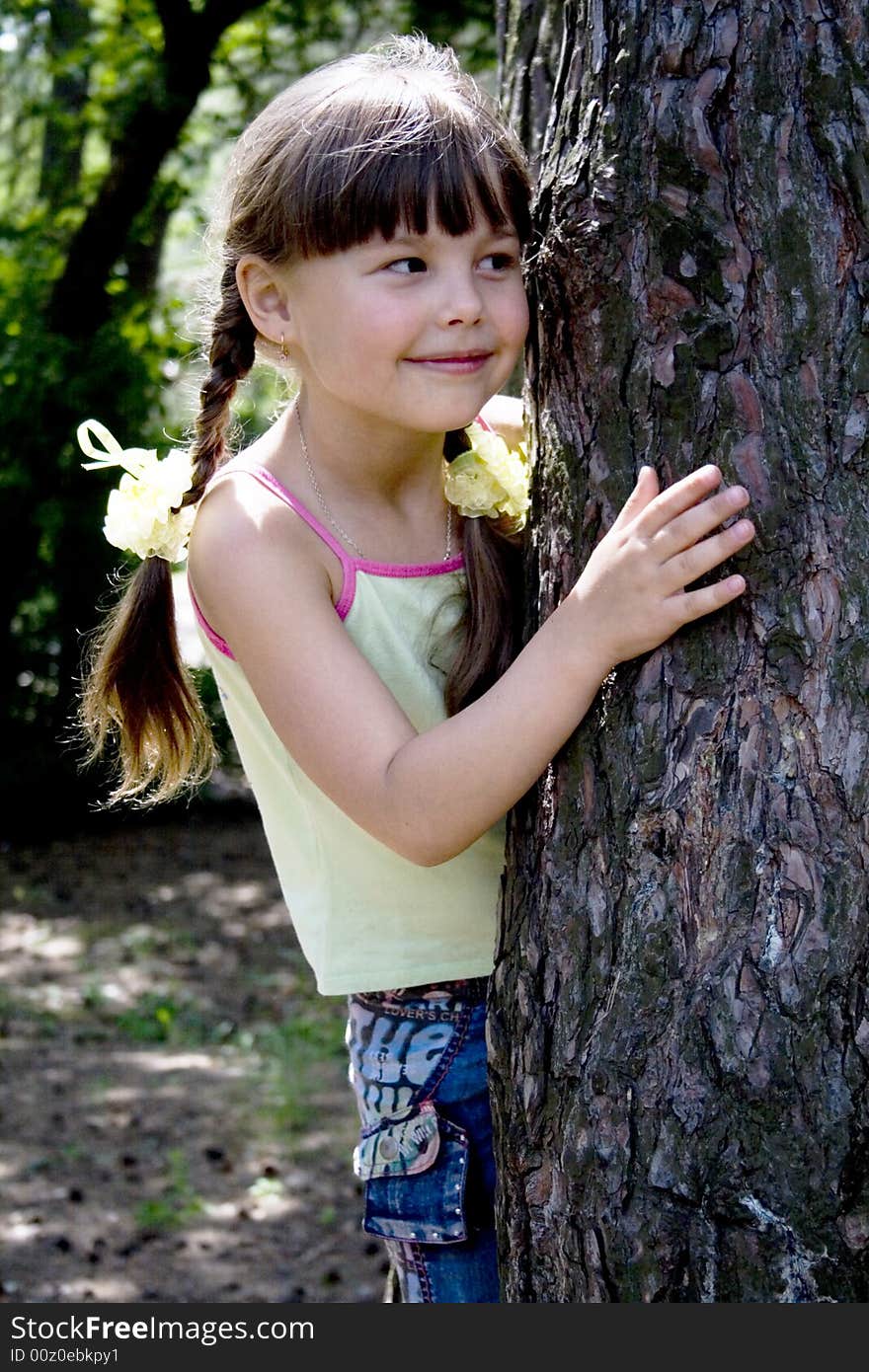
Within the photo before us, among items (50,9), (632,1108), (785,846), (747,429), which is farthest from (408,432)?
(50,9)

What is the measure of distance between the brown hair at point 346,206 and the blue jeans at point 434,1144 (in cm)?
48

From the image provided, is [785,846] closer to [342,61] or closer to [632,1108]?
[632,1108]

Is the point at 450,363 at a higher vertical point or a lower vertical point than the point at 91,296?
lower

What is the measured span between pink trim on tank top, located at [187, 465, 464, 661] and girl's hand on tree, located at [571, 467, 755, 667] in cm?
Answer: 39

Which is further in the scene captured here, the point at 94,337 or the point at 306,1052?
the point at 94,337

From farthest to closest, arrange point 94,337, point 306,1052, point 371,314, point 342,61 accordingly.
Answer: point 94,337 < point 306,1052 < point 342,61 < point 371,314

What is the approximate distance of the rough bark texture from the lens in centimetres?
153

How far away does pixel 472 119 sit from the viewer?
1.88 m

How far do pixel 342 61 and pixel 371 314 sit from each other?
43 centimetres

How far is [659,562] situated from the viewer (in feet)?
5.18

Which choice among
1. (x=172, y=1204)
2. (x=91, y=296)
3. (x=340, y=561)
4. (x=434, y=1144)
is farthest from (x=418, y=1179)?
(x=91, y=296)

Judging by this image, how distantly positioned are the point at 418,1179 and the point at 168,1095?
3029 mm

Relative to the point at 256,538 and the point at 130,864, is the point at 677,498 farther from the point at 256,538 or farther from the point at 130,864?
the point at 130,864

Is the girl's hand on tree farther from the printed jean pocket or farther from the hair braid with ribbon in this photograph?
the printed jean pocket
